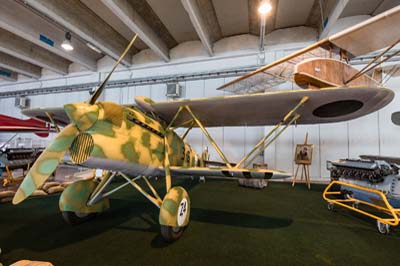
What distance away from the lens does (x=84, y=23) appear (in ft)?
15.5

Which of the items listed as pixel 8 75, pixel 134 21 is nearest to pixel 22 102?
pixel 8 75

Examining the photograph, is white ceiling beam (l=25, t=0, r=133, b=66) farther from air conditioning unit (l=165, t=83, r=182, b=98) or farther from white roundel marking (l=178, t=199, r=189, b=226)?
white roundel marking (l=178, t=199, r=189, b=226)

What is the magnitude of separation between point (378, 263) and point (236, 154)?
15.2ft

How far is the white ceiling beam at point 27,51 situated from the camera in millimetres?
5738

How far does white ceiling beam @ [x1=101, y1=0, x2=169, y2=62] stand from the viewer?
3.76 m

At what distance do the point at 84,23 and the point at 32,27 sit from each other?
5.91ft

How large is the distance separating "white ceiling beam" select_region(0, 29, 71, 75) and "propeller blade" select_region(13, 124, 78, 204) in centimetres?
756

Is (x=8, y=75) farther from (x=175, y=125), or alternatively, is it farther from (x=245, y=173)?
(x=245, y=173)

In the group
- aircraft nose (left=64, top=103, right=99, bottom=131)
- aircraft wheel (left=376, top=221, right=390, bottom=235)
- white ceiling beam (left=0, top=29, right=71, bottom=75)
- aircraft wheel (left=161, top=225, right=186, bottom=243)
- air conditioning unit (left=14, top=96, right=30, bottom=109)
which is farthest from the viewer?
air conditioning unit (left=14, top=96, right=30, bottom=109)

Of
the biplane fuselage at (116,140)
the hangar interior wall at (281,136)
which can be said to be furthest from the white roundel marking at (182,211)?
the hangar interior wall at (281,136)


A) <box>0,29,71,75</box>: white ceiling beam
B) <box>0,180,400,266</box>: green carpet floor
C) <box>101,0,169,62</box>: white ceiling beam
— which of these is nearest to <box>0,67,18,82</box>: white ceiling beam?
<box>0,29,71,75</box>: white ceiling beam

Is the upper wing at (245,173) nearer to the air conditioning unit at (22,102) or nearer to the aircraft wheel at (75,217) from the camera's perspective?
the aircraft wheel at (75,217)

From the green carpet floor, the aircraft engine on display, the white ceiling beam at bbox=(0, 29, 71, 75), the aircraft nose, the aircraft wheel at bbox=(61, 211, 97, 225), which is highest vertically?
the white ceiling beam at bbox=(0, 29, 71, 75)

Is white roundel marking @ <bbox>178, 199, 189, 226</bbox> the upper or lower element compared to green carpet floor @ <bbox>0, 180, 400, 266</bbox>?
upper
